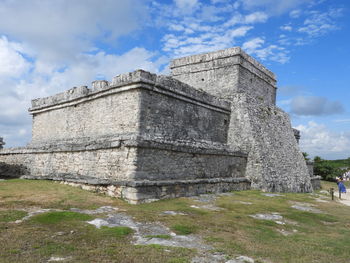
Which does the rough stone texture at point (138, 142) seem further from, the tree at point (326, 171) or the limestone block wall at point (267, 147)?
the tree at point (326, 171)

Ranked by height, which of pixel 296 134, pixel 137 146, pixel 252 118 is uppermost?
pixel 296 134

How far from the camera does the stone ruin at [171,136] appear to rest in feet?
32.3

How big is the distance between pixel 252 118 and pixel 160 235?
11.1 metres

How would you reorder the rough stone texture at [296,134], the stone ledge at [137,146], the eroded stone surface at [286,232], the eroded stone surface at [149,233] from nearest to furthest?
the eroded stone surface at [149,233], the eroded stone surface at [286,232], the stone ledge at [137,146], the rough stone texture at [296,134]

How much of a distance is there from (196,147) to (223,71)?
6.95 metres

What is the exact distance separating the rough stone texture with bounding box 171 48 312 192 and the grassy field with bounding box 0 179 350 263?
16.2ft

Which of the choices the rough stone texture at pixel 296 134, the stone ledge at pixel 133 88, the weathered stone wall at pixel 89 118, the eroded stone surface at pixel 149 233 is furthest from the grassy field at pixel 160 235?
the rough stone texture at pixel 296 134

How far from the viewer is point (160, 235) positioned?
558 cm

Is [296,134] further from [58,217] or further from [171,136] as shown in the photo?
[58,217]

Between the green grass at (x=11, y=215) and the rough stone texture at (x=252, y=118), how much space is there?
10.1 m

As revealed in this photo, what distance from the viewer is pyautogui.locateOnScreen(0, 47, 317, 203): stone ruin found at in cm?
986

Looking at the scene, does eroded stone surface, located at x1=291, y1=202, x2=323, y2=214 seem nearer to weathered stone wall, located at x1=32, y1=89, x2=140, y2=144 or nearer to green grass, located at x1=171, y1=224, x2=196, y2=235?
green grass, located at x1=171, y1=224, x2=196, y2=235

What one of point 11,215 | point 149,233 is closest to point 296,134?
point 149,233

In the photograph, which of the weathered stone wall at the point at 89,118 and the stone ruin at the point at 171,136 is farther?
the weathered stone wall at the point at 89,118
